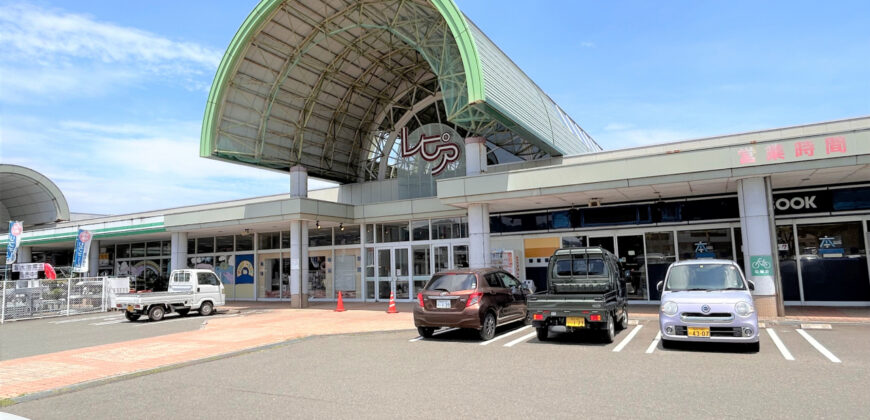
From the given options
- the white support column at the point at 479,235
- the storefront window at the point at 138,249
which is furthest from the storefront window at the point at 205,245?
the white support column at the point at 479,235

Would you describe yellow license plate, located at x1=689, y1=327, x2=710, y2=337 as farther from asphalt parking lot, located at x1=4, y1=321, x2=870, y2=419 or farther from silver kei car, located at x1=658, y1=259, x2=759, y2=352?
asphalt parking lot, located at x1=4, y1=321, x2=870, y2=419

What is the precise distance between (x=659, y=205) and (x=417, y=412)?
46.6ft

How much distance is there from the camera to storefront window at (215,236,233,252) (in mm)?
27652

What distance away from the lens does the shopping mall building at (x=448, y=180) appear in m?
14.5

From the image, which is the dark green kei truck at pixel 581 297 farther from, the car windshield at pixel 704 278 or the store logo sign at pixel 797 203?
the store logo sign at pixel 797 203

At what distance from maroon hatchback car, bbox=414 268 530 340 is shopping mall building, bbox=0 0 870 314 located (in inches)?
192

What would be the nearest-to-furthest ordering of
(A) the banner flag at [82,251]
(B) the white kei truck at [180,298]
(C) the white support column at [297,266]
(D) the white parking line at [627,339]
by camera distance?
1. (D) the white parking line at [627,339]
2. (B) the white kei truck at [180,298]
3. (C) the white support column at [297,266]
4. (A) the banner flag at [82,251]

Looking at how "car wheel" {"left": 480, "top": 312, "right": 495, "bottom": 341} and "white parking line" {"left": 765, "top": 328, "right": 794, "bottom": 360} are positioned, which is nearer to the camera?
"white parking line" {"left": 765, "top": 328, "right": 794, "bottom": 360}

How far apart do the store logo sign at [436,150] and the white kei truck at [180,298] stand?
10041 millimetres

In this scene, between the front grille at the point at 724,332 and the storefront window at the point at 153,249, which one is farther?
the storefront window at the point at 153,249

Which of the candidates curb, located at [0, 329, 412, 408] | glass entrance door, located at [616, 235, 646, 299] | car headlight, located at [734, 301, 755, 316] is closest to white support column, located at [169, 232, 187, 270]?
curb, located at [0, 329, 412, 408]

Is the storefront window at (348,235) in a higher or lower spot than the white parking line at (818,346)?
higher

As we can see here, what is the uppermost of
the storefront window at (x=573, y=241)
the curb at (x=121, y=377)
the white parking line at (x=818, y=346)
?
the storefront window at (x=573, y=241)

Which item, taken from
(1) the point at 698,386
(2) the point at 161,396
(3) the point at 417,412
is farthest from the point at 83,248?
(1) the point at 698,386
